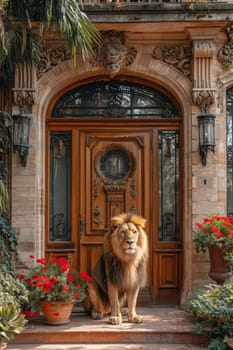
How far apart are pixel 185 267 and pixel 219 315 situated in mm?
1664

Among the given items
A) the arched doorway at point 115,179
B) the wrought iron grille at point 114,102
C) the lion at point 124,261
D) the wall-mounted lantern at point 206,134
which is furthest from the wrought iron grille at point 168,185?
the lion at point 124,261

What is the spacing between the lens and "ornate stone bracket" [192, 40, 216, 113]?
696 cm

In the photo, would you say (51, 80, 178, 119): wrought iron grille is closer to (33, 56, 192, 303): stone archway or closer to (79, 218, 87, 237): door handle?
(33, 56, 192, 303): stone archway

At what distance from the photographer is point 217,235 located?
6367 mm

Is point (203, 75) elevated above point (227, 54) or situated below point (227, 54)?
below

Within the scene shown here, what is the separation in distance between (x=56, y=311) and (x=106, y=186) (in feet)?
6.66

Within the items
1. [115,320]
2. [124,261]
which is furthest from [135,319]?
[124,261]

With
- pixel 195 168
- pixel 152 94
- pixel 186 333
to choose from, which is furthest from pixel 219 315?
pixel 152 94

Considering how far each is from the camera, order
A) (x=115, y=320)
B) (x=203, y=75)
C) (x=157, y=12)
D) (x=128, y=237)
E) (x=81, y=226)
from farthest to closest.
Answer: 1. (x=81, y=226)
2. (x=203, y=75)
3. (x=157, y=12)
4. (x=115, y=320)
5. (x=128, y=237)

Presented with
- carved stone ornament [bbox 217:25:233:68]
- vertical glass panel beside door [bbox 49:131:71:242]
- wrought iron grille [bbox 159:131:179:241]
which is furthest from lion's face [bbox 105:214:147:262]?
carved stone ornament [bbox 217:25:233:68]

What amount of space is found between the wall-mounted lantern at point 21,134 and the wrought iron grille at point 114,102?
64 cm

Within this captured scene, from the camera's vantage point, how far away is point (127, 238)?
5902 millimetres

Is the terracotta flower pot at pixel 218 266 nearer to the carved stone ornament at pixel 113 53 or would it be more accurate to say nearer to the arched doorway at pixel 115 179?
the arched doorway at pixel 115 179

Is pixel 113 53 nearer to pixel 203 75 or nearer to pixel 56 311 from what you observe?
pixel 203 75
